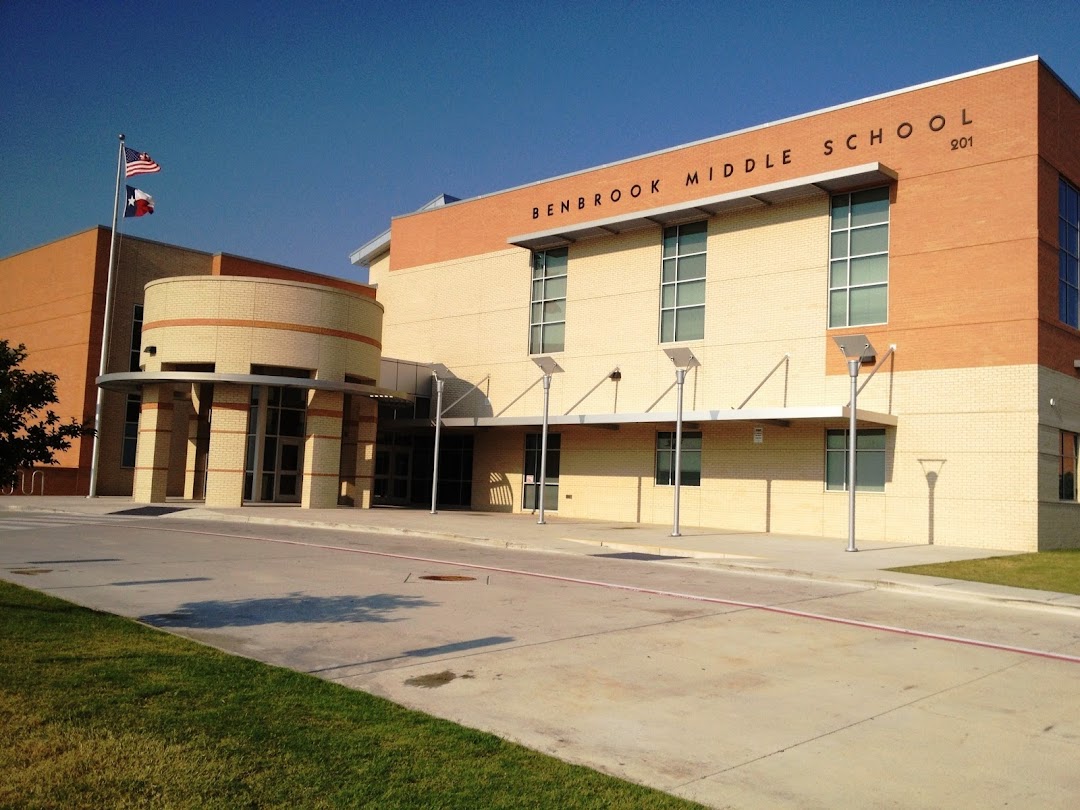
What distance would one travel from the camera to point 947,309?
24469mm

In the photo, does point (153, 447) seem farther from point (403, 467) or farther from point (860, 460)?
point (860, 460)

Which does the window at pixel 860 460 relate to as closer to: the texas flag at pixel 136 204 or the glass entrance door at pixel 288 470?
the glass entrance door at pixel 288 470

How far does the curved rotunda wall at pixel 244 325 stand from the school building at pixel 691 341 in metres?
0.09

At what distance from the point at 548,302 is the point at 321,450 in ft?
31.3

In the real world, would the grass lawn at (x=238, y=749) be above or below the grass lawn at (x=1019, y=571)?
below

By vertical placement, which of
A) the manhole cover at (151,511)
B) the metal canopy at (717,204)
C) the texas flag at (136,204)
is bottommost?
the manhole cover at (151,511)

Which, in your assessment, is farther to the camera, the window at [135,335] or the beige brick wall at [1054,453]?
the window at [135,335]

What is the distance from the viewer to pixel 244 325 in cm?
3095

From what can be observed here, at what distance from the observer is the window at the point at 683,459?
2958cm

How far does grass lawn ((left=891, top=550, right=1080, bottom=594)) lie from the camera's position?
15.8m

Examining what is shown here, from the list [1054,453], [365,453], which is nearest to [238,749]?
[1054,453]

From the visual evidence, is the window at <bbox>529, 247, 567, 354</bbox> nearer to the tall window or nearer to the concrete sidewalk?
the concrete sidewalk

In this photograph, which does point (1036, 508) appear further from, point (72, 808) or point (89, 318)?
point (89, 318)

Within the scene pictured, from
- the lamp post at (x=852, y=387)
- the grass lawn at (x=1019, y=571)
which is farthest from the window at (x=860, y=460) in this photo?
the grass lawn at (x=1019, y=571)
